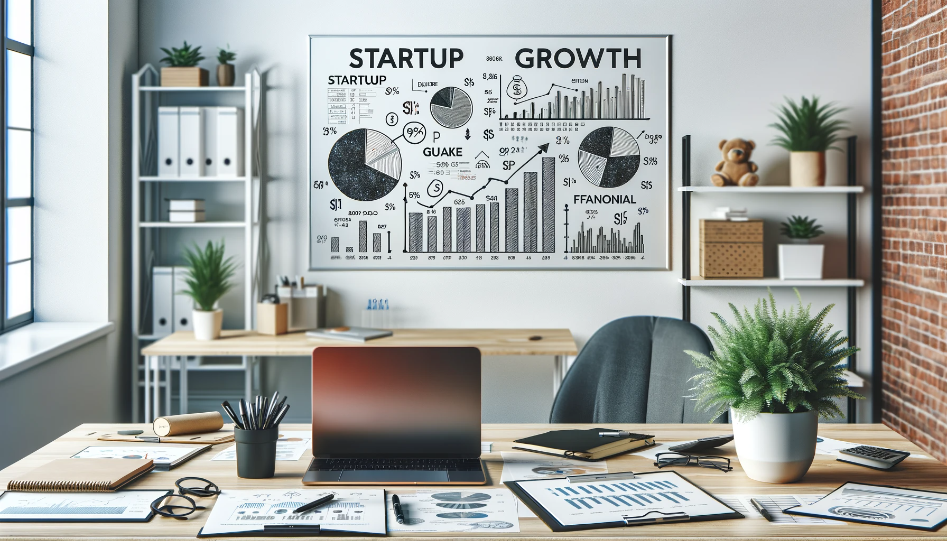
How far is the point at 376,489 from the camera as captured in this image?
64.9 inches

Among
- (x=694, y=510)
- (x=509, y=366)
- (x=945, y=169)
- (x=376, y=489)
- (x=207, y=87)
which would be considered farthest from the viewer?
(x=509, y=366)

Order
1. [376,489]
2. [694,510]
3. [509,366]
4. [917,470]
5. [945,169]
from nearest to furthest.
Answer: [694,510]
[376,489]
[917,470]
[945,169]
[509,366]

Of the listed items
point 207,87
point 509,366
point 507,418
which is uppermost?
point 207,87

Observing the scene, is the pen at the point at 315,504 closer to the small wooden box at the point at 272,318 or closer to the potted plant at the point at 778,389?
the potted plant at the point at 778,389

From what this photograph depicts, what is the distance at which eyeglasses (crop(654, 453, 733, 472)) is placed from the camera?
1.81 meters

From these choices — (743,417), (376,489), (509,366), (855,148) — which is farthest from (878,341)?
(376,489)

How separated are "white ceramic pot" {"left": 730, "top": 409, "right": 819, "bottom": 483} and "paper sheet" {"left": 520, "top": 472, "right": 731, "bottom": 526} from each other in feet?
0.50

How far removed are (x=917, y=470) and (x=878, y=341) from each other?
8.23 ft

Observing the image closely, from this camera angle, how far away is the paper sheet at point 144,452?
1.87 metres

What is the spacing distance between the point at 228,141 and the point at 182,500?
2.62m

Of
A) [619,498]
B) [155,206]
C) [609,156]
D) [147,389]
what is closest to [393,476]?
[619,498]

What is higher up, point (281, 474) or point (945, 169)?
point (945, 169)

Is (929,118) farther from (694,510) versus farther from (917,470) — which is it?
(694,510)

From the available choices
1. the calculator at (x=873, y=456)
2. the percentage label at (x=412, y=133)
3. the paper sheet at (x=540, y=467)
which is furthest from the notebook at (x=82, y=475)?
the percentage label at (x=412, y=133)
